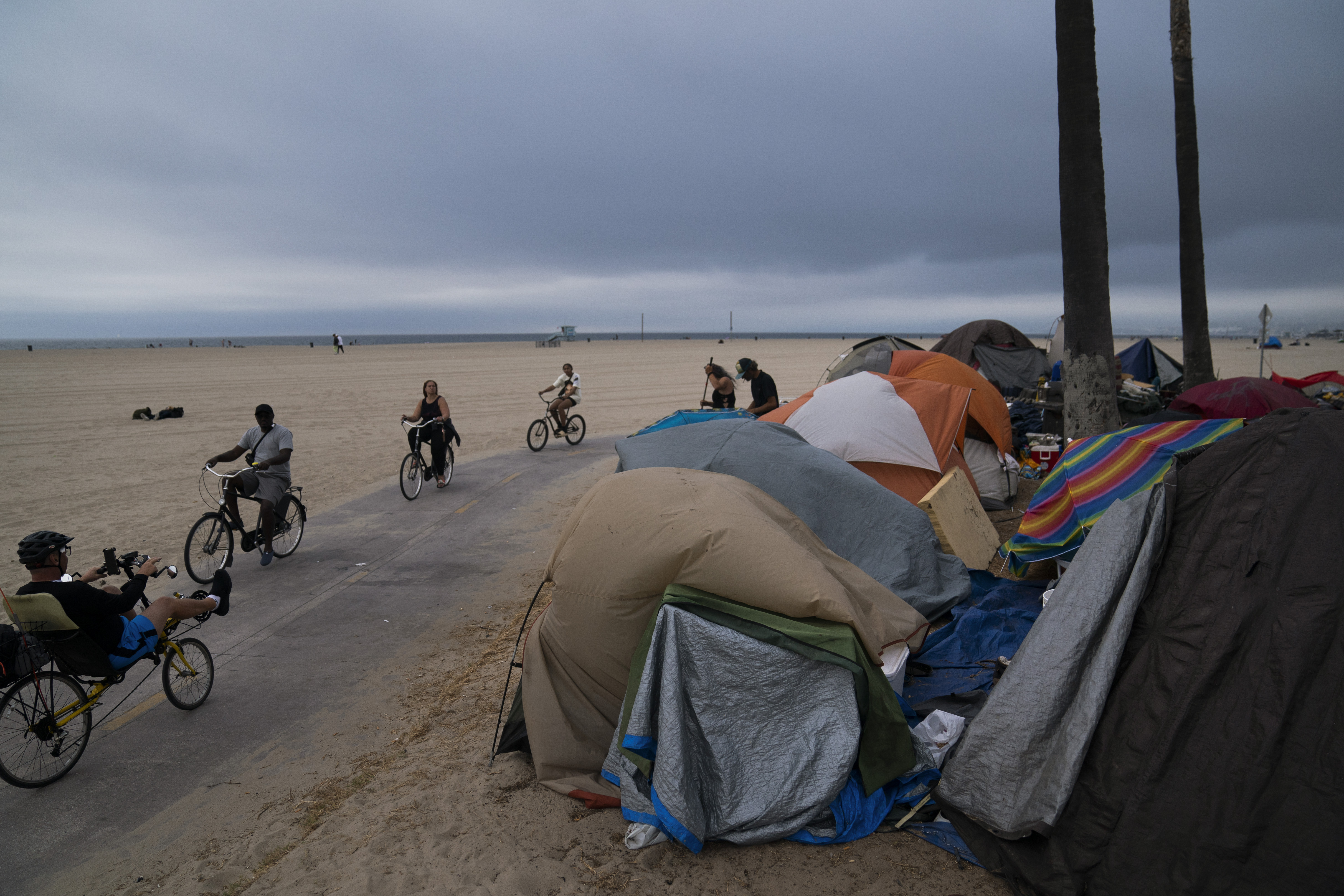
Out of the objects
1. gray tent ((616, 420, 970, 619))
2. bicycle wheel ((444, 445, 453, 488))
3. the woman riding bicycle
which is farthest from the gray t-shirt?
gray tent ((616, 420, 970, 619))

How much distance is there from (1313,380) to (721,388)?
34.7 feet

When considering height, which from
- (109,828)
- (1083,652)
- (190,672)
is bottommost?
(109,828)

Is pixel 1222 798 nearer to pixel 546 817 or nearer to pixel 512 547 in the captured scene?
pixel 546 817

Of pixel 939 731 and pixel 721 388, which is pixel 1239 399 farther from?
pixel 939 731

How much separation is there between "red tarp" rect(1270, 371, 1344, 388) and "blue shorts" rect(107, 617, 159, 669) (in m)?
15.7

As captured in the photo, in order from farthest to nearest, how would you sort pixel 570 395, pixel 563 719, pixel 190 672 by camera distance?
pixel 570 395
pixel 190 672
pixel 563 719

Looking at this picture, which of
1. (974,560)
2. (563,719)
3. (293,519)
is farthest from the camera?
(293,519)

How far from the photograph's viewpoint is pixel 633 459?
23.0 feet

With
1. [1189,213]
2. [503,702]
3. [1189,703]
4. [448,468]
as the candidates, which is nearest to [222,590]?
[503,702]

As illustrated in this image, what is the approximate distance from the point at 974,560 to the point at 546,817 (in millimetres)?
4820

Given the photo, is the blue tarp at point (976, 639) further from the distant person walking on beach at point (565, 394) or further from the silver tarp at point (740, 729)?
the distant person walking on beach at point (565, 394)

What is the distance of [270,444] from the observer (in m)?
8.12

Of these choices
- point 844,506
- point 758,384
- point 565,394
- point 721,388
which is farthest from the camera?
point 565,394

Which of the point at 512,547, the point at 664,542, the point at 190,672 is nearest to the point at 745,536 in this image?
the point at 664,542
